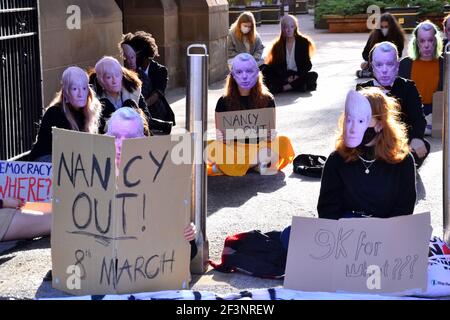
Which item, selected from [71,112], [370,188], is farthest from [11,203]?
[370,188]

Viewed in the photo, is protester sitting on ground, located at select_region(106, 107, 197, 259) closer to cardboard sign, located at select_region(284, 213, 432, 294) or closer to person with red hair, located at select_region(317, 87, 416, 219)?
cardboard sign, located at select_region(284, 213, 432, 294)

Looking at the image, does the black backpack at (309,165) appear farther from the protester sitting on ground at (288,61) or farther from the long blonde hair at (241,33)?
the long blonde hair at (241,33)

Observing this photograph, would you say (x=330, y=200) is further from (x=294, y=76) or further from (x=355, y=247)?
(x=294, y=76)

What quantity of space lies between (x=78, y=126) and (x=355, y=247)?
2.68 m

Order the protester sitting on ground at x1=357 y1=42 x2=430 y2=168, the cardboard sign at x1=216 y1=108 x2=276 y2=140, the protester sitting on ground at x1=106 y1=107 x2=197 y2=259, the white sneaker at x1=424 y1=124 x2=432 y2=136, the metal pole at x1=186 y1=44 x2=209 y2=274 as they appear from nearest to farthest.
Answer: the protester sitting on ground at x1=106 y1=107 x2=197 y2=259, the metal pole at x1=186 y1=44 x2=209 y2=274, the protester sitting on ground at x1=357 y1=42 x2=430 y2=168, the cardboard sign at x1=216 y1=108 x2=276 y2=140, the white sneaker at x1=424 y1=124 x2=432 y2=136

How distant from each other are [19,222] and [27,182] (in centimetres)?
30

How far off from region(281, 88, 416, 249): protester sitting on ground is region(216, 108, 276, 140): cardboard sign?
2.95 m

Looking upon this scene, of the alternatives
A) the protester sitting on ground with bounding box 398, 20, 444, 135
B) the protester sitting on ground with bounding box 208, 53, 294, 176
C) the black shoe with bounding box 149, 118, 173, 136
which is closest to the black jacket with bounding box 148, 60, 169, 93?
the black shoe with bounding box 149, 118, 173, 136

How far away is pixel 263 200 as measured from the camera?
764 centimetres

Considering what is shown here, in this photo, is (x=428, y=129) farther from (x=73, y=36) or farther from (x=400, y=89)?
(x=73, y=36)

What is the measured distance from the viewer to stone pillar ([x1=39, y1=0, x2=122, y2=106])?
10008 mm

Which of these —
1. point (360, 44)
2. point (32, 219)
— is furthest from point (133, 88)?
point (360, 44)

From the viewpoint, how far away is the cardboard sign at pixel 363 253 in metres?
4.88

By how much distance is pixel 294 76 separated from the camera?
14.2 meters
